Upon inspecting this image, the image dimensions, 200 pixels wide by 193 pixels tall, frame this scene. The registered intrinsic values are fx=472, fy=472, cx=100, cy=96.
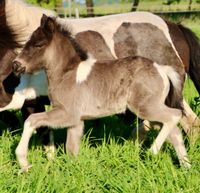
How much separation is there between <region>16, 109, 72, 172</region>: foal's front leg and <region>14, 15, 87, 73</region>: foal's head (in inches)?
18.9

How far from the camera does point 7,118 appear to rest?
629 centimetres

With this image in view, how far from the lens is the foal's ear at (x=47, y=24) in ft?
14.9

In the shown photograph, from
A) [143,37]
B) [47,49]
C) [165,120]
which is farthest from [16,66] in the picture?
[143,37]

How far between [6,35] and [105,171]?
2.04m

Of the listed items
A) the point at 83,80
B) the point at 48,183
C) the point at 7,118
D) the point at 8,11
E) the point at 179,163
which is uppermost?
the point at 8,11

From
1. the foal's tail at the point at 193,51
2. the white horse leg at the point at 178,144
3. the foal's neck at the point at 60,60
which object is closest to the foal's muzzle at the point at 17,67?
the foal's neck at the point at 60,60

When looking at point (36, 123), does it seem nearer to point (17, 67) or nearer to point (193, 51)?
point (17, 67)

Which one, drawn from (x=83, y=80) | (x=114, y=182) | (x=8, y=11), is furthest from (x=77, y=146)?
(x=8, y=11)

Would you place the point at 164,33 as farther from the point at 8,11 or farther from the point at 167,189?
the point at 167,189

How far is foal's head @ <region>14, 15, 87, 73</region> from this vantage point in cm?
451

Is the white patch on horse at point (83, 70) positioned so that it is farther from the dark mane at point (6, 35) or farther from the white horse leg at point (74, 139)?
the dark mane at point (6, 35)

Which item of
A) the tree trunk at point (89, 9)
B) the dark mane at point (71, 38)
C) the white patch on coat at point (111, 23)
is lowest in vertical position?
the tree trunk at point (89, 9)

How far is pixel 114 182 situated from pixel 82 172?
32cm

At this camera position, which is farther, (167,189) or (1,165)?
(1,165)
